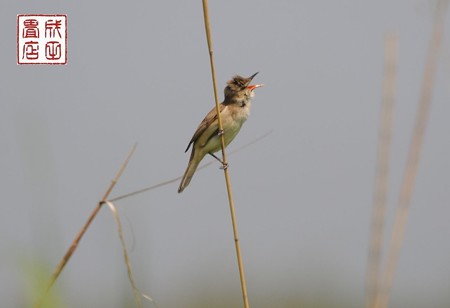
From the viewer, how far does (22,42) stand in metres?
4.16

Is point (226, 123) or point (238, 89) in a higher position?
point (238, 89)

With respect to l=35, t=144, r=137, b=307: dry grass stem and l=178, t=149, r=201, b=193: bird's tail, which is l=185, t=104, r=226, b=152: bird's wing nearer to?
l=178, t=149, r=201, b=193: bird's tail

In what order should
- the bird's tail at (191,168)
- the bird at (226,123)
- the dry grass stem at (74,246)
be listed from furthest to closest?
1. the bird at (226,123)
2. the bird's tail at (191,168)
3. the dry grass stem at (74,246)

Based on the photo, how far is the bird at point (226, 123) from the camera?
4949 millimetres

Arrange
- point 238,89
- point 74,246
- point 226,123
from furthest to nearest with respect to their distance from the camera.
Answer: point 238,89 → point 226,123 → point 74,246

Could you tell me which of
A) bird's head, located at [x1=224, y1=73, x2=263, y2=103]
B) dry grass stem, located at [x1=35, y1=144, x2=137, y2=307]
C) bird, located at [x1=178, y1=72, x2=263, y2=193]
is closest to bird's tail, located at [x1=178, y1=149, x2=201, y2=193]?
bird, located at [x1=178, y1=72, x2=263, y2=193]

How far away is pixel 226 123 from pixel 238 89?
10.7 inches

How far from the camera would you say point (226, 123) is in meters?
4.93

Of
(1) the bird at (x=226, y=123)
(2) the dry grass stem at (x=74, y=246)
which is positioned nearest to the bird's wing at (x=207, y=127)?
(1) the bird at (x=226, y=123)

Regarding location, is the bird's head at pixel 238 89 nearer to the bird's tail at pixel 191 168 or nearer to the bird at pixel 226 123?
the bird at pixel 226 123

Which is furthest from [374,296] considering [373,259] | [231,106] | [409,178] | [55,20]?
[231,106]

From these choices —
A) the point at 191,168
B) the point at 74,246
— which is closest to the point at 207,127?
the point at 191,168

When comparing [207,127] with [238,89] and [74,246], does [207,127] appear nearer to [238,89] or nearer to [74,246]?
[238,89]

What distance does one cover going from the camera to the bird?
4.95 metres
